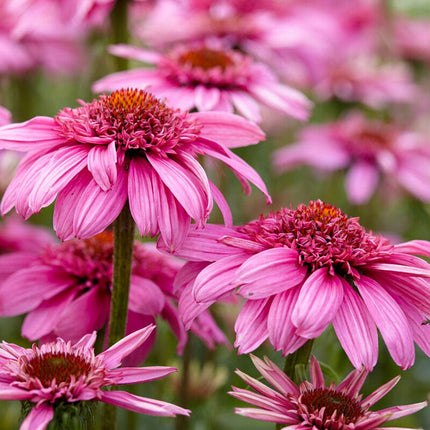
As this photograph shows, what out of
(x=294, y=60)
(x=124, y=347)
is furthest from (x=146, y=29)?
(x=124, y=347)

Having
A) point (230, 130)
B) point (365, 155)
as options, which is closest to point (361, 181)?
point (365, 155)

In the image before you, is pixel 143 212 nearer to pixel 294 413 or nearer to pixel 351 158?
pixel 294 413

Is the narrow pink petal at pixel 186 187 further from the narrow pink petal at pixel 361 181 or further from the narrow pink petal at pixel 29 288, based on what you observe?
the narrow pink petal at pixel 361 181

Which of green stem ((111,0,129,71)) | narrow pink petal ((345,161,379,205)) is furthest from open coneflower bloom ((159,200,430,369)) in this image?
narrow pink petal ((345,161,379,205))

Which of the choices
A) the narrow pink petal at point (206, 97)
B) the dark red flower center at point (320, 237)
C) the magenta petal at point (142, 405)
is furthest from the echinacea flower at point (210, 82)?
the magenta petal at point (142, 405)

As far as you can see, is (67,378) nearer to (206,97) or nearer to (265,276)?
(265,276)
